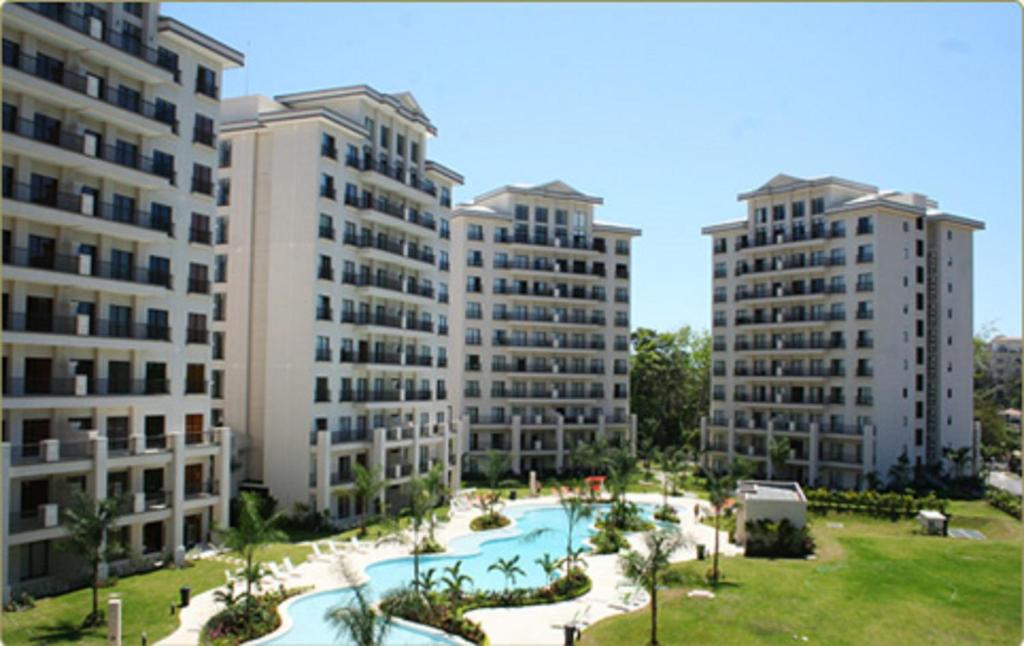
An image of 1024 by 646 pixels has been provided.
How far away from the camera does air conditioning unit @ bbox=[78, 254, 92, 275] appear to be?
86.1 feet

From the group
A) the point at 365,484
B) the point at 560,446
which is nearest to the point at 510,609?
the point at 365,484

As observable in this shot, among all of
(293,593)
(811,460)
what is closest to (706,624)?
(293,593)

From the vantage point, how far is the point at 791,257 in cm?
5691

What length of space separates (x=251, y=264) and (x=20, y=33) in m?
16.1

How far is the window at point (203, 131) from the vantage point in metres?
31.4

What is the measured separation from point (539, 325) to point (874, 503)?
92.3ft

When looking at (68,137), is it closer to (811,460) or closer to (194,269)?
(194,269)

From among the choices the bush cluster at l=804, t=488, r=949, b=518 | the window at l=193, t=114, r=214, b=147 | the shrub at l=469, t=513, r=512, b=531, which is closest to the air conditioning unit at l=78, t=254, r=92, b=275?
the window at l=193, t=114, r=214, b=147

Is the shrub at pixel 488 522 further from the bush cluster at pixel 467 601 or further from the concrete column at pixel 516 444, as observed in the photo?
the concrete column at pixel 516 444

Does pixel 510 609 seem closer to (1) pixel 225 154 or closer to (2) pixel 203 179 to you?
(2) pixel 203 179

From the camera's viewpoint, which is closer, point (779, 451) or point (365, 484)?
point (365, 484)

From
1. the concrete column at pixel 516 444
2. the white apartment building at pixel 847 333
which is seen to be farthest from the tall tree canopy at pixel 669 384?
the concrete column at pixel 516 444

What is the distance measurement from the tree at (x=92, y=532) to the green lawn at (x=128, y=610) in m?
0.80

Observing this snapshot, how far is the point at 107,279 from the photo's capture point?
27.2 m
